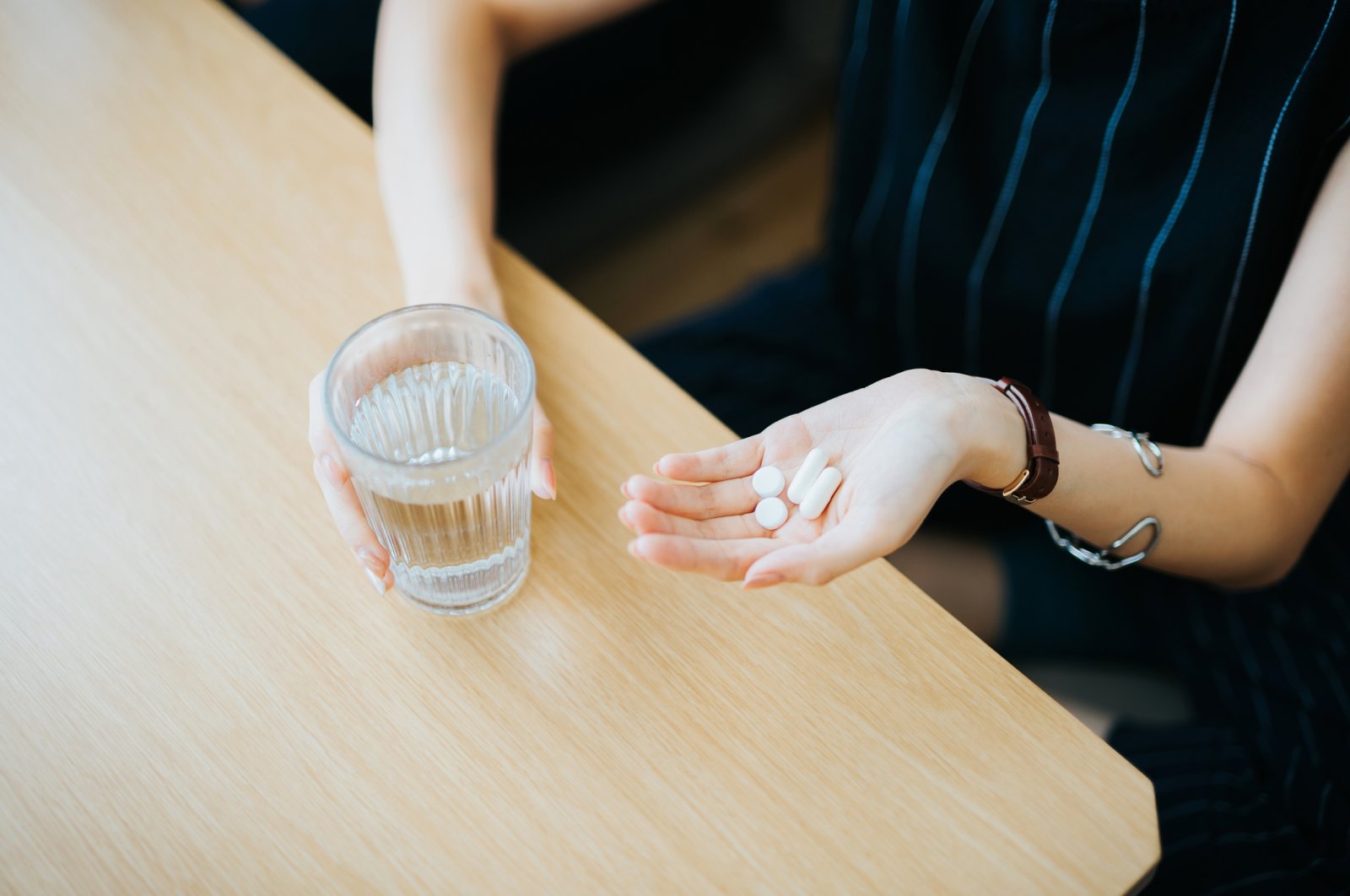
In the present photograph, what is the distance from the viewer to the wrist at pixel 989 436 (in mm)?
642

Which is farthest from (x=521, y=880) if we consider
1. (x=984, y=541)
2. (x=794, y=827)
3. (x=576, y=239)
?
(x=576, y=239)

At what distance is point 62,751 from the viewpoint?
0.57m

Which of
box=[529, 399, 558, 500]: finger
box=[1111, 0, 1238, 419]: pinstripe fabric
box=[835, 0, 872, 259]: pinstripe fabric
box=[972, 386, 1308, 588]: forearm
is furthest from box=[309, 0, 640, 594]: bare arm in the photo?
box=[1111, 0, 1238, 419]: pinstripe fabric

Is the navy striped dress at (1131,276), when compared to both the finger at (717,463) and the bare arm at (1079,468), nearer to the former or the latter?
the bare arm at (1079,468)

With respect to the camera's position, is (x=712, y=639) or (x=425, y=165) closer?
(x=712, y=639)

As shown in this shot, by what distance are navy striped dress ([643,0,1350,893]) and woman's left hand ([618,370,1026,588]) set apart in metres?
0.31

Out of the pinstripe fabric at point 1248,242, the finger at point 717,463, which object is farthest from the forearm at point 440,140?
the pinstripe fabric at point 1248,242

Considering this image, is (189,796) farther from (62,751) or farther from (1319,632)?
(1319,632)

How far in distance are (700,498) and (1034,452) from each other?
0.77 feet

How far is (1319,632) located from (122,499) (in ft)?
3.30

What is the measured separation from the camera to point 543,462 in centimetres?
63

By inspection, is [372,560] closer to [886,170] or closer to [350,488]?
[350,488]

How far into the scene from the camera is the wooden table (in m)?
0.54

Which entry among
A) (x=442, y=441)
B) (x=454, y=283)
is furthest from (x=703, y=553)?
(x=454, y=283)
